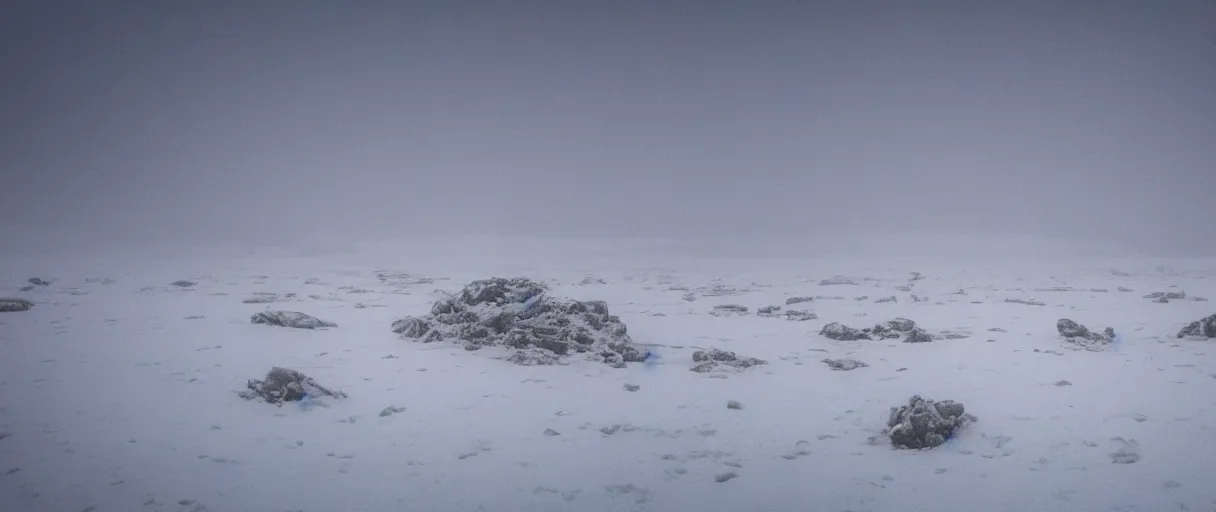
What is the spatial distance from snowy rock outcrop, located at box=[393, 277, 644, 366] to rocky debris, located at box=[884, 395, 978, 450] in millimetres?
3393

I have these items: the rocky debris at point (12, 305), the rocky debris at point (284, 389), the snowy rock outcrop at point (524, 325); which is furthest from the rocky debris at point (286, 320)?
the rocky debris at point (12, 305)

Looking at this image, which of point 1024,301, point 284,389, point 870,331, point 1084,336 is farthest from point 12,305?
point 1024,301

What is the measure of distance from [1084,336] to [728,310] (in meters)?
5.97

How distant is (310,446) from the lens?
455cm

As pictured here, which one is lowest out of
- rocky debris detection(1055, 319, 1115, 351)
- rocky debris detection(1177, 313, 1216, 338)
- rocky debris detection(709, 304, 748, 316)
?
rocky debris detection(709, 304, 748, 316)

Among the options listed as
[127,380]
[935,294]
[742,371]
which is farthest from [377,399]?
[935,294]

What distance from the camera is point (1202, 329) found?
8414 mm

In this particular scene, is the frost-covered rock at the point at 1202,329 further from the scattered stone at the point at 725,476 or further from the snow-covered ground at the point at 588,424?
the scattered stone at the point at 725,476

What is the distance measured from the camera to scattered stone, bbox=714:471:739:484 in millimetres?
4105

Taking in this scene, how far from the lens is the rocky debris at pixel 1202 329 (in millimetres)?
8336

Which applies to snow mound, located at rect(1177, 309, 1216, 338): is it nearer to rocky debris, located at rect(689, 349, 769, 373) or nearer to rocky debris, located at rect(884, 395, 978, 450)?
rocky debris, located at rect(884, 395, 978, 450)

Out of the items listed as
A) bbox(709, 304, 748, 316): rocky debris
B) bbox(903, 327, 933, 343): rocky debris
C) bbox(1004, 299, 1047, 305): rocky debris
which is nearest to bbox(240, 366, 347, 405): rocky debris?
bbox(903, 327, 933, 343): rocky debris

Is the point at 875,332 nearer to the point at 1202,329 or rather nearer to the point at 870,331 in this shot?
the point at 870,331

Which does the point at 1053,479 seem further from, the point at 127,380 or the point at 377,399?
the point at 127,380
